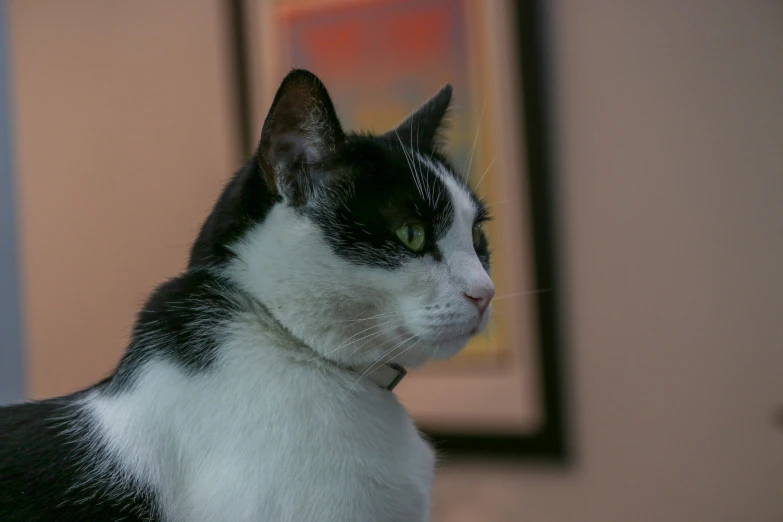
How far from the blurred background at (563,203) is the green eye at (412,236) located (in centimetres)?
55

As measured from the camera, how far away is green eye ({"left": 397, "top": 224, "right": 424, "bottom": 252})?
0.51 metres

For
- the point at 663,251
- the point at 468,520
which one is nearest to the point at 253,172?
the point at 663,251

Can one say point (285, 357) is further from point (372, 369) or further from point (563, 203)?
point (563, 203)

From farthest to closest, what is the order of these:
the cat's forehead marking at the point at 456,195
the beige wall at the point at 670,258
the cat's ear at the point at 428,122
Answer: the beige wall at the point at 670,258 → the cat's ear at the point at 428,122 → the cat's forehead marking at the point at 456,195

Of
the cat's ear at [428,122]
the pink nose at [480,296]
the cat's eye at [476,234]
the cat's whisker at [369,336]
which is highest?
the cat's ear at [428,122]

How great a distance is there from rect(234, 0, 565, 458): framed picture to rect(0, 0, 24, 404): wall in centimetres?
64

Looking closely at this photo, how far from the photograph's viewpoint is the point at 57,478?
0.46m

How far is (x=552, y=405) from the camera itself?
Result: 105 centimetres

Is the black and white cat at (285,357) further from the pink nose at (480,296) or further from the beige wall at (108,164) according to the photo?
the beige wall at (108,164)

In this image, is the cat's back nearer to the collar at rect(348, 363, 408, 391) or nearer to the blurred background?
the collar at rect(348, 363, 408, 391)

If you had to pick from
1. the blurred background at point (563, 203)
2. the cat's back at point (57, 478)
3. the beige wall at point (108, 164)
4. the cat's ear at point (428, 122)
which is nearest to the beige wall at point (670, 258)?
the blurred background at point (563, 203)

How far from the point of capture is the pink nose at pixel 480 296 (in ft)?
1.62

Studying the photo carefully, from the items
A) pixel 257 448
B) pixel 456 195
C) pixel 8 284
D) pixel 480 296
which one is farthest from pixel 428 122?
pixel 8 284

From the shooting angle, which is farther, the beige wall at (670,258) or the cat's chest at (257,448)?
the beige wall at (670,258)
